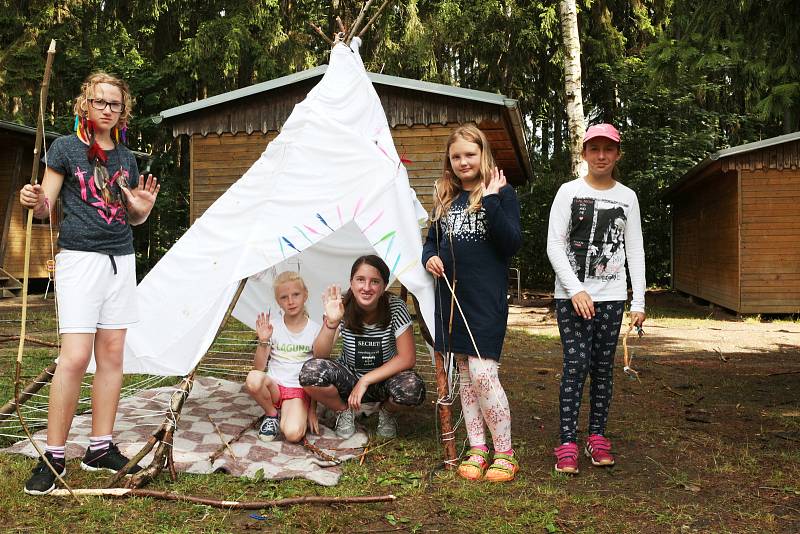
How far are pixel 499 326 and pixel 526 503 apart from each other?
793 mm

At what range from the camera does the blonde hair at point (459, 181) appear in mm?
3354

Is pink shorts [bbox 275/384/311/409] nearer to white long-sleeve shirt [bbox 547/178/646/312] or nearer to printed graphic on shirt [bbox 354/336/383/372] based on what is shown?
printed graphic on shirt [bbox 354/336/383/372]

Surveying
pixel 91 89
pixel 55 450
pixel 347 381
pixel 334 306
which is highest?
pixel 91 89

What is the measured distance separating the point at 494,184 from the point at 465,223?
23cm

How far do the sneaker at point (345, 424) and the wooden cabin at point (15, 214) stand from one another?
10.7m

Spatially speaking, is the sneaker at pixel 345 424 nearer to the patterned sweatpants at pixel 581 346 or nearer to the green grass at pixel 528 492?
the green grass at pixel 528 492

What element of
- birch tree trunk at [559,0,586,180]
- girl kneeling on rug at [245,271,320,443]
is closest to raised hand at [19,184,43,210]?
girl kneeling on rug at [245,271,320,443]

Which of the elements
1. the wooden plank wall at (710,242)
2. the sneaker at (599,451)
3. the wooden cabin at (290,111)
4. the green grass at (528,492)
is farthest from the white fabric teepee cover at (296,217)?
the wooden plank wall at (710,242)

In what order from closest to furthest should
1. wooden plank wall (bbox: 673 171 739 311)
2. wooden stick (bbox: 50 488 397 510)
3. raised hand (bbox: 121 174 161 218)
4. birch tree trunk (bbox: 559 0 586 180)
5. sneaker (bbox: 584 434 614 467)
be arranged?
wooden stick (bbox: 50 488 397 510) < raised hand (bbox: 121 174 161 218) < sneaker (bbox: 584 434 614 467) < birch tree trunk (bbox: 559 0 586 180) < wooden plank wall (bbox: 673 171 739 311)

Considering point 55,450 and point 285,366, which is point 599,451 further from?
point 55,450

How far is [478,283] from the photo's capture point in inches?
131

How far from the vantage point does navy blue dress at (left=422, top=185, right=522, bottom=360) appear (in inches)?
129

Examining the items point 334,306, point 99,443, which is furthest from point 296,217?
point 99,443

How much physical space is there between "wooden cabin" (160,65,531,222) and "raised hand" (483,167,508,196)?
6.30 metres
